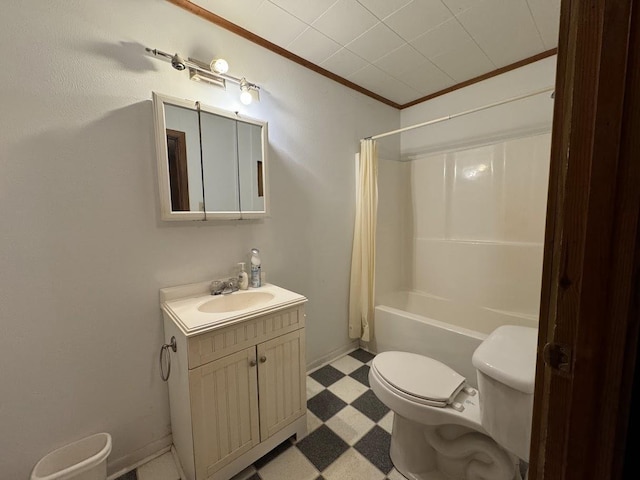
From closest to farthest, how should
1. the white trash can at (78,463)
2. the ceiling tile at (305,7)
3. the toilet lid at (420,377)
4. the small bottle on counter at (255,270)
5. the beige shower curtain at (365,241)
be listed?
the white trash can at (78,463) → the toilet lid at (420,377) → the ceiling tile at (305,7) → the small bottle on counter at (255,270) → the beige shower curtain at (365,241)

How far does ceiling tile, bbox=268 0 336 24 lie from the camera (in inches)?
52.6

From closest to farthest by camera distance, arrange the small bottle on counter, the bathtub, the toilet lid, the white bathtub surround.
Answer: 1. the toilet lid
2. the small bottle on counter
3. the bathtub
4. the white bathtub surround

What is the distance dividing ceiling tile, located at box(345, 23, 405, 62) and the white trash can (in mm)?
2466

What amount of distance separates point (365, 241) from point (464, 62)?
1489mm

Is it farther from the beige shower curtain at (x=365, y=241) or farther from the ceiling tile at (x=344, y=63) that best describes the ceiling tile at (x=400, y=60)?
the beige shower curtain at (x=365, y=241)

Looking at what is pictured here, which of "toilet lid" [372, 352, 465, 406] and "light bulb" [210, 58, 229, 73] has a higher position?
"light bulb" [210, 58, 229, 73]

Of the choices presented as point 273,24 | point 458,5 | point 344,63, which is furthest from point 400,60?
point 273,24

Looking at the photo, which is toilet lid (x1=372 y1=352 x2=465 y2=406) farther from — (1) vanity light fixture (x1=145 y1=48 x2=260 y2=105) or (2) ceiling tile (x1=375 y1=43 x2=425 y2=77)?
(2) ceiling tile (x1=375 y1=43 x2=425 y2=77)

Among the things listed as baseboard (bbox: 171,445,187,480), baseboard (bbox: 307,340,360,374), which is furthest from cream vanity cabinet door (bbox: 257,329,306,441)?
baseboard (bbox: 307,340,360,374)

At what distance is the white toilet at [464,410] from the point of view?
915 mm

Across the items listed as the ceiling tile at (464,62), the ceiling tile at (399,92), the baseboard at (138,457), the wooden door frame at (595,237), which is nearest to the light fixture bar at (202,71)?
the ceiling tile at (399,92)

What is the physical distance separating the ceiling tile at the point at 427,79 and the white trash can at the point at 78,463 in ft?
9.32

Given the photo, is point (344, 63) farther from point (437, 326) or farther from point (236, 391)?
point (236, 391)

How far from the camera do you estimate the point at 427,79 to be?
211 cm
